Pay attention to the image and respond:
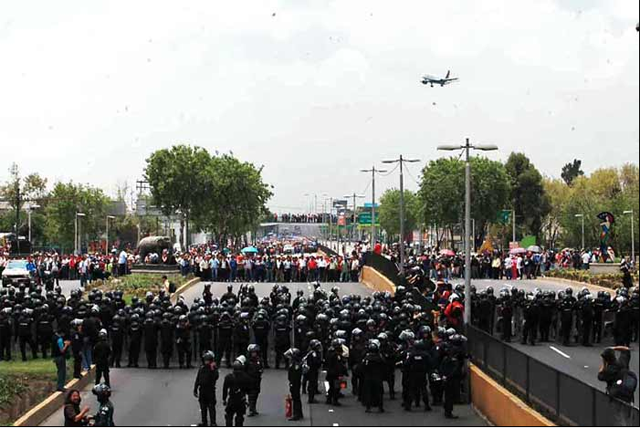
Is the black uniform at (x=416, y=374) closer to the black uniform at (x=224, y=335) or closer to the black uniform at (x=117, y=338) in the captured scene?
the black uniform at (x=224, y=335)

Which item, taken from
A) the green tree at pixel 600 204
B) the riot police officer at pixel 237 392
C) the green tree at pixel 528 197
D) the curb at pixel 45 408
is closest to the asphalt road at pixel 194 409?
the curb at pixel 45 408

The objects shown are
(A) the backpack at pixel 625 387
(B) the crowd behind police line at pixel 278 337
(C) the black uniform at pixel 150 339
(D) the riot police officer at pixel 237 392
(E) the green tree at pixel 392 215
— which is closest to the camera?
(A) the backpack at pixel 625 387

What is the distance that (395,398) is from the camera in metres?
20.6

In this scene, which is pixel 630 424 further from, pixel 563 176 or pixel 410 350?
pixel 563 176

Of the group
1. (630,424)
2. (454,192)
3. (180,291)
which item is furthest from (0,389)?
(454,192)

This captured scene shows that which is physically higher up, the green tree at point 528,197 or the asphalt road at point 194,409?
the green tree at point 528,197

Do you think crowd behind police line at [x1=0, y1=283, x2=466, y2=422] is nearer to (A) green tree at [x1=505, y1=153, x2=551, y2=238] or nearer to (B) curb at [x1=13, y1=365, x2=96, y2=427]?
(B) curb at [x1=13, y1=365, x2=96, y2=427]

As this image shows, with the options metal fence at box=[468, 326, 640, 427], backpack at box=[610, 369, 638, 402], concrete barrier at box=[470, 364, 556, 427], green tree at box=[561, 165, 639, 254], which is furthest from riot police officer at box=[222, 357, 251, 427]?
green tree at box=[561, 165, 639, 254]

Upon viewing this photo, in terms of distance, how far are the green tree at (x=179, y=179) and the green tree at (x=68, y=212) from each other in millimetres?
14005

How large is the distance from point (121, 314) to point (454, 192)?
6653 centimetres

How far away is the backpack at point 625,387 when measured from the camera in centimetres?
1334

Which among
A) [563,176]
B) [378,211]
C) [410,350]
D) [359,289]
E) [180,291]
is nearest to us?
[410,350]

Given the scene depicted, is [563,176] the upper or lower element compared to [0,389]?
upper

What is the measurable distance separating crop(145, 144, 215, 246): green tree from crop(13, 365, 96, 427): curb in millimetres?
60313
